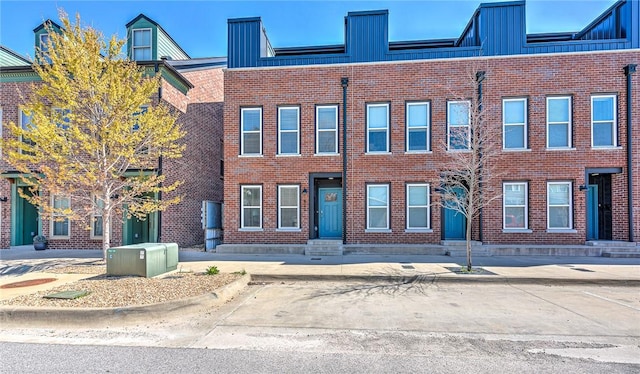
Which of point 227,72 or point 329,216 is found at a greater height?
point 227,72

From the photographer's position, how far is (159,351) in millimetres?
4586

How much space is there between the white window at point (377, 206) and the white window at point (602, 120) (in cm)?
792

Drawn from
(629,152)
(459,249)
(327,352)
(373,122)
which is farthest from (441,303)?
(629,152)

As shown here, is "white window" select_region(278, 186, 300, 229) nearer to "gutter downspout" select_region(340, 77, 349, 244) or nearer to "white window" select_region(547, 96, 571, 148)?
"gutter downspout" select_region(340, 77, 349, 244)

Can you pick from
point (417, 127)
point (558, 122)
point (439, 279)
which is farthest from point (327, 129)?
point (558, 122)

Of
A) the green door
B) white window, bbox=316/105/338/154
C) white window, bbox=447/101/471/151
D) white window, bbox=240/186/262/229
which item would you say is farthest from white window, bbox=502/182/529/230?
the green door

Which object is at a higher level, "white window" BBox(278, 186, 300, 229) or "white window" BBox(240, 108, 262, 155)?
"white window" BBox(240, 108, 262, 155)

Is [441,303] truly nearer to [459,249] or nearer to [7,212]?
[459,249]

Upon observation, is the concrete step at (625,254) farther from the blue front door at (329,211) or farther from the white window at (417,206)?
the blue front door at (329,211)

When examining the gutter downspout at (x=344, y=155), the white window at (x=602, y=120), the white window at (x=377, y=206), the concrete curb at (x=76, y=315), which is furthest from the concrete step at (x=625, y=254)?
the concrete curb at (x=76, y=315)

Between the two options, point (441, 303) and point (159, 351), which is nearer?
point (159, 351)

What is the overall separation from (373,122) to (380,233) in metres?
4.42

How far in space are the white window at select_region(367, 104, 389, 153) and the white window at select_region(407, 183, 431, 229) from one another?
196 cm

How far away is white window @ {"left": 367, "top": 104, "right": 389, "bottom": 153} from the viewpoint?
533 inches
